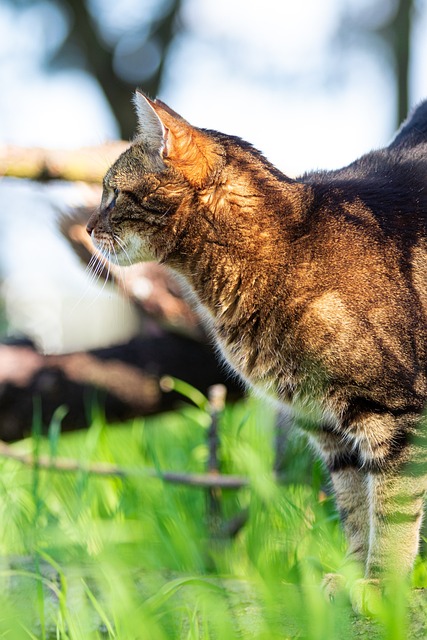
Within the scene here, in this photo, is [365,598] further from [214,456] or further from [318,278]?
[214,456]

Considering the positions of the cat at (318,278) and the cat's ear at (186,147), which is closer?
the cat at (318,278)

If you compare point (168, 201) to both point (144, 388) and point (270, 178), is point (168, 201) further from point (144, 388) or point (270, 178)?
point (144, 388)

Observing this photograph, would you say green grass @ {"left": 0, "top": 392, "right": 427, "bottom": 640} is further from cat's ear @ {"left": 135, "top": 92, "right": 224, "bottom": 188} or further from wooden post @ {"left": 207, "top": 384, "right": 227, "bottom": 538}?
cat's ear @ {"left": 135, "top": 92, "right": 224, "bottom": 188}

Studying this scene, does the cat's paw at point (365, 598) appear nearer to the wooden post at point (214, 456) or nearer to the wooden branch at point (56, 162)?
the wooden post at point (214, 456)

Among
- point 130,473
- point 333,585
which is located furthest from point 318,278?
point 130,473

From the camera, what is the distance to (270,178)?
201cm

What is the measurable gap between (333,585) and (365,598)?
0.15 m

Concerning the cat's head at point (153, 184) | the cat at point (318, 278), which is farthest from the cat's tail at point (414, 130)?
the cat's head at point (153, 184)

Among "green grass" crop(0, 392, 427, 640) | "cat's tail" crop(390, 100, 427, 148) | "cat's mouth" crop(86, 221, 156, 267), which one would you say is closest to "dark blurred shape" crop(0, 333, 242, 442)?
"green grass" crop(0, 392, 427, 640)

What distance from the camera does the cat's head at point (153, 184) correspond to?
6.44ft

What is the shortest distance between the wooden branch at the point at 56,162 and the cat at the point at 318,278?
84cm

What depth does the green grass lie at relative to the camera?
1.43 m

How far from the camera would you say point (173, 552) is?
219 centimetres

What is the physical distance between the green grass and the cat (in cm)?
23
